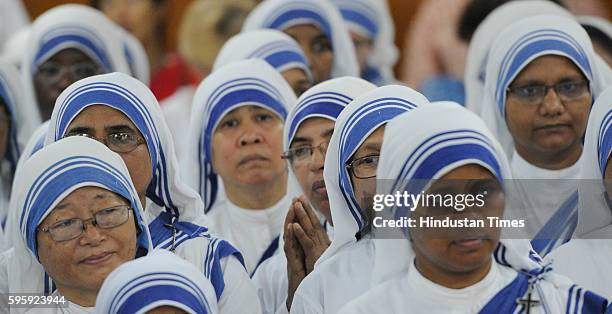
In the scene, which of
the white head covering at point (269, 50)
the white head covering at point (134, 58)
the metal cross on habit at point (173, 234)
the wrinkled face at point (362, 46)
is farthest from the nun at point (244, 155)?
the wrinkled face at point (362, 46)

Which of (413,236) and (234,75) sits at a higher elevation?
(234,75)

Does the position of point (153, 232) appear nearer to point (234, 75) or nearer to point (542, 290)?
point (234, 75)

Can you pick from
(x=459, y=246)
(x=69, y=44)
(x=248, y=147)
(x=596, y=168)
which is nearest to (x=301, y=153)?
(x=248, y=147)

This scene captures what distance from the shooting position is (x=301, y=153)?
7105 mm

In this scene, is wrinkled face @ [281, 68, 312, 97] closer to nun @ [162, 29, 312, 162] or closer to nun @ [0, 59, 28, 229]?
nun @ [162, 29, 312, 162]

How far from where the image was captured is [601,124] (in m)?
6.48

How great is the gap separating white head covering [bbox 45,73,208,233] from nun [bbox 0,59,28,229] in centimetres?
153

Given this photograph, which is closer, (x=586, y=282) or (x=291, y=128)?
(x=586, y=282)

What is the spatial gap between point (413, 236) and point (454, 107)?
0.45 meters

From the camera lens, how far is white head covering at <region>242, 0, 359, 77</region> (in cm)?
952

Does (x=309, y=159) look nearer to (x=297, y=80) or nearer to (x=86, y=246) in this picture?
(x=86, y=246)

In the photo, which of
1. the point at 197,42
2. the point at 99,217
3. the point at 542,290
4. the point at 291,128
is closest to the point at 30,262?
the point at 99,217

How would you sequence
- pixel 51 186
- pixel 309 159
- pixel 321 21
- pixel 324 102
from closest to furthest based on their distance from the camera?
pixel 51 186, pixel 309 159, pixel 324 102, pixel 321 21

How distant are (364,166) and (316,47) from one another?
3.14 meters
